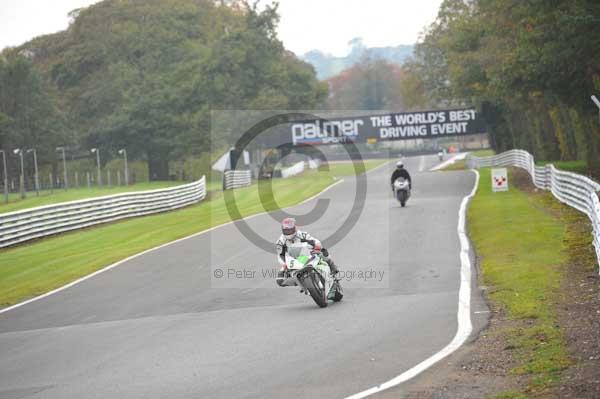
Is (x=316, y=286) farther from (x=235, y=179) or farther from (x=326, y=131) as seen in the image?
(x=326, y=131)

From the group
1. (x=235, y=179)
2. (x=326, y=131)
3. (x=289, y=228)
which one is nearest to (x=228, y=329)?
(x=289, y=228)

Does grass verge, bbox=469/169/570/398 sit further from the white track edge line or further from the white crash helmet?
the white crash helmet

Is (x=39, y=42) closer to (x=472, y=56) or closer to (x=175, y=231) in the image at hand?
(x=472, y=56)

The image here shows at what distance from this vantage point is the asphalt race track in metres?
10.0

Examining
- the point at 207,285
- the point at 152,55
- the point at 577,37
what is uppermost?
the point at 152,55

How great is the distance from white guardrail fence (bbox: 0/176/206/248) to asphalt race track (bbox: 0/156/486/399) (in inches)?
301

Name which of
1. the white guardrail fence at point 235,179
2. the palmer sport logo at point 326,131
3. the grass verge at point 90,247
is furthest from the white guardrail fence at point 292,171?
the grass verge at point 90,247

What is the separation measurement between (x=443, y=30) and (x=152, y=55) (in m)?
29.4

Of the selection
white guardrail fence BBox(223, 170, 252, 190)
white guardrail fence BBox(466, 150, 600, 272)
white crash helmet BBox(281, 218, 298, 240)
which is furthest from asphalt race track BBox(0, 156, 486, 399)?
white guardrail fence BBox(223, 170, 252, 190)

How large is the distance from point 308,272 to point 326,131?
53.9m

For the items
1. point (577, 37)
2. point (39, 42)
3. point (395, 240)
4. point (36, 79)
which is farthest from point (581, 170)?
point (39, 42)

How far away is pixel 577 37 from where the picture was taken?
1298 inches

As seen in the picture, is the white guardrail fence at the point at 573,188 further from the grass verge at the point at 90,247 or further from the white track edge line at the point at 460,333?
the grass verge at the point at 90,247

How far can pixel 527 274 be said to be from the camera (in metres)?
16.4
